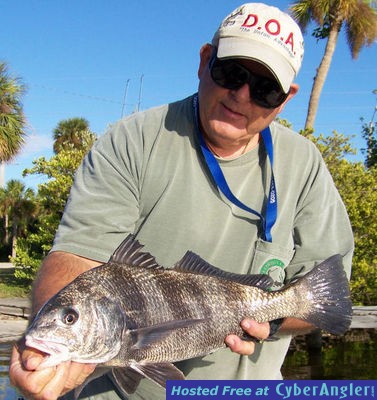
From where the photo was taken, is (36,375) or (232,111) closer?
(36,375)

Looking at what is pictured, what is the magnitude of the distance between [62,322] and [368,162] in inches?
1029

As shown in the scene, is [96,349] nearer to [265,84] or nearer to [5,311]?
[265,84]

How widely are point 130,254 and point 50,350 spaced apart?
1.79 feet

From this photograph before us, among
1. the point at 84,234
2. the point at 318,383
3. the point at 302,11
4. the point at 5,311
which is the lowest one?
the point at 5,311

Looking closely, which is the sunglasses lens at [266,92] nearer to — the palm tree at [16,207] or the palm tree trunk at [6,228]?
the palm tree at [16,207]

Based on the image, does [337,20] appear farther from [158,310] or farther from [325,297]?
[158,310]

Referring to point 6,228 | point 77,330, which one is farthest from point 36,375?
point 6,228

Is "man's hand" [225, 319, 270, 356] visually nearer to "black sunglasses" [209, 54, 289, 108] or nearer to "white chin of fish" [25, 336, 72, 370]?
"white chin of fish" [25, 336, 72, 370]

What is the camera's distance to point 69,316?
2025 mm

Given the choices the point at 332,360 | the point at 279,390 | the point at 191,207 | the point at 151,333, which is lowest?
the point at 332,360

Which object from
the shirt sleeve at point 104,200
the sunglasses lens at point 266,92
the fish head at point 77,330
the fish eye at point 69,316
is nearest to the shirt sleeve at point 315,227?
the sunglasses lens at point 266,92

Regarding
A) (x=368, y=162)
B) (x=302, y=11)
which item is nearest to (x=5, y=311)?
(x=302, y=11)

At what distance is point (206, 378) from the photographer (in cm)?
278

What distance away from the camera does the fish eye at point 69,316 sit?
2010mm
